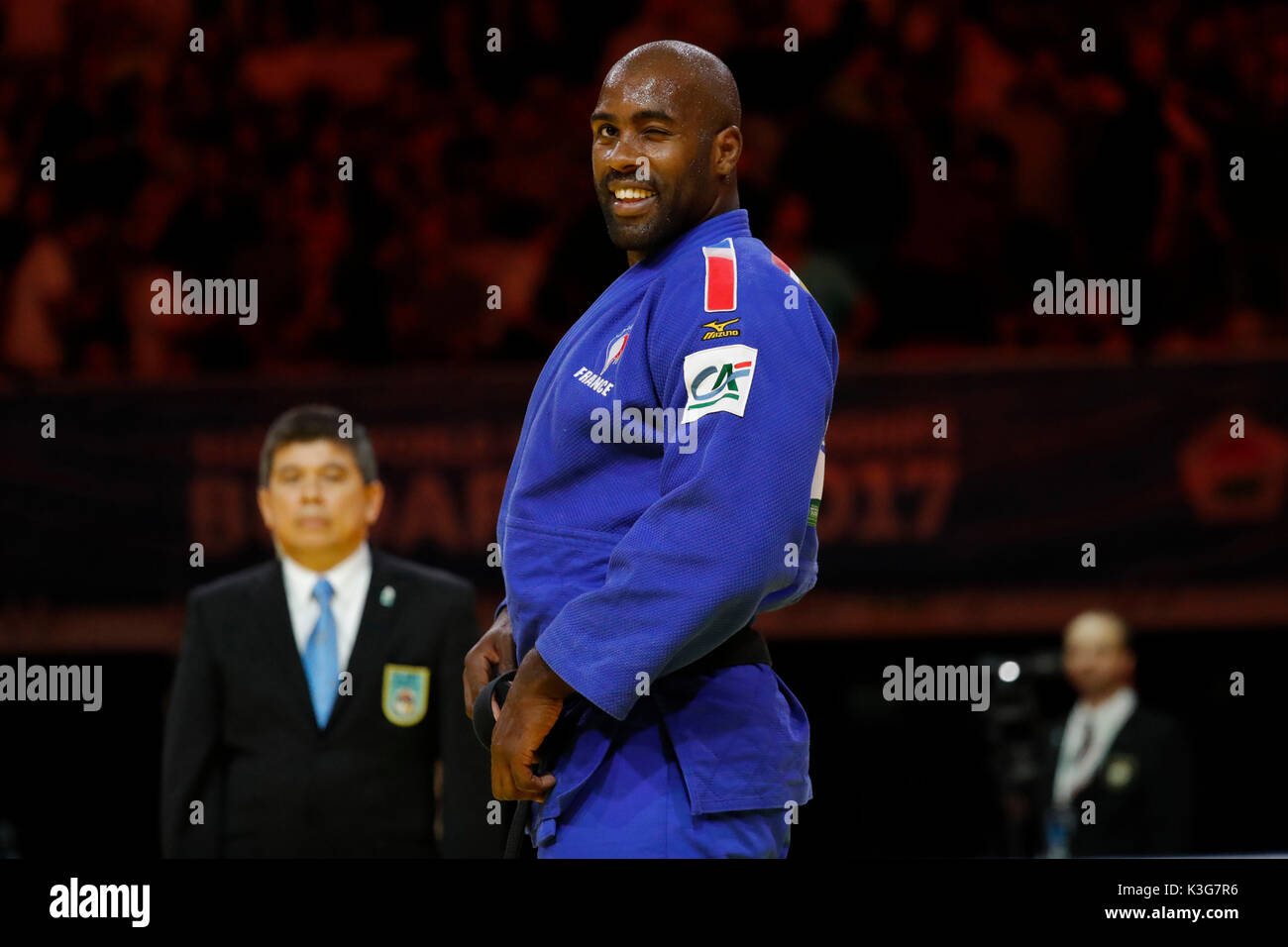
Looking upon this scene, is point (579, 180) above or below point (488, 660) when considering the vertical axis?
above

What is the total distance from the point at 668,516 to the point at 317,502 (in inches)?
81.4

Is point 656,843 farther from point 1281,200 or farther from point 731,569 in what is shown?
point 1281,200

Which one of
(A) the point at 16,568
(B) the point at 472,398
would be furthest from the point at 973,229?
(A) the point at 16,568

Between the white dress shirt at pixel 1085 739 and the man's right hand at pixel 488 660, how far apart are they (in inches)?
132

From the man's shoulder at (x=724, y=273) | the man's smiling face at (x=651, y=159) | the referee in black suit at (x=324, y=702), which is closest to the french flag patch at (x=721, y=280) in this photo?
the man's shoulder at (x=724, y=273)

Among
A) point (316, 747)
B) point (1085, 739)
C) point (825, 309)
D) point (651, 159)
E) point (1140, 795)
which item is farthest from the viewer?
point (825, 309)

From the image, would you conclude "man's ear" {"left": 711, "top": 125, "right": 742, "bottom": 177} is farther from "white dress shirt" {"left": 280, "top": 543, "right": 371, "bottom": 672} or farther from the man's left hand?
"white dress shirt" {"left": 280, "top": 543, "right": 371, "bottom": 672}

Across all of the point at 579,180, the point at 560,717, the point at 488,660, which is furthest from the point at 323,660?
the point at 579,180

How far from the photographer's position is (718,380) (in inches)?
85.0

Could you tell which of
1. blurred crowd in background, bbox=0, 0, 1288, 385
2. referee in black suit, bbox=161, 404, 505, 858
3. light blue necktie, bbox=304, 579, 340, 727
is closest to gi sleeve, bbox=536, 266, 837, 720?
referee in black suit, bbox=161, 404, 505, 858

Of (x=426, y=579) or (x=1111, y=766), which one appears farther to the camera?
(x=1111, y=766)

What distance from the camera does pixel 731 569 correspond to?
2.12 metres

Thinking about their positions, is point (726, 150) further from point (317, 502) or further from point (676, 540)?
point (317, 502)
